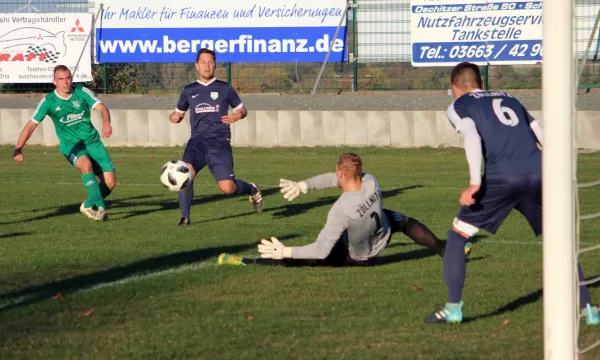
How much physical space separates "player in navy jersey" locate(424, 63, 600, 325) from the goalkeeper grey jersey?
1.61 metres

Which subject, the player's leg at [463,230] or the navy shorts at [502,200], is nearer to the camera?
the player's leg at [463,230]

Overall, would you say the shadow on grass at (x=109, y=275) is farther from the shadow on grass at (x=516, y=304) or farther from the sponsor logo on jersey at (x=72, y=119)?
the sponsor logo on jersey at (x=72, y=119)

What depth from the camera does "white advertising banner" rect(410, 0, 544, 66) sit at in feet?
83.5

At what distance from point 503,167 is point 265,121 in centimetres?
1674

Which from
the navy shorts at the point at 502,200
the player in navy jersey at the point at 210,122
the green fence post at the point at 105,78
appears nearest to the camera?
the navy shorts at the point at 502,200

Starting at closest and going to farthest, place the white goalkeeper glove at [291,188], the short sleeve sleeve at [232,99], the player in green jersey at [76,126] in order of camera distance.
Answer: the white goalkeeper glove at [291,188]
the short sleeve sleeve at [232,99]
the player in green jersey at [76,126]

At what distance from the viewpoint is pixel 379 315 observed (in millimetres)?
7863

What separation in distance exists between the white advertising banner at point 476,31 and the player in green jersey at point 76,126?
44.2 ft

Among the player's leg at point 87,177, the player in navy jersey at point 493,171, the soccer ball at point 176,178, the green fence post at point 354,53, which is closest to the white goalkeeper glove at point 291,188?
the player in navy jersey at point 493,171

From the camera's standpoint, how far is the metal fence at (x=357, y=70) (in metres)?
26.2

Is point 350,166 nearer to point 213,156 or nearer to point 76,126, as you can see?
point 213,156

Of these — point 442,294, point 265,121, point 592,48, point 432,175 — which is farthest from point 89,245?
point 592,48

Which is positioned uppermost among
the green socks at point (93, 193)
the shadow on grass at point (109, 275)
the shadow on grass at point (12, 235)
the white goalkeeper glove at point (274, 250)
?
the green socks at point (93, 193)

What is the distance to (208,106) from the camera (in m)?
13.7
